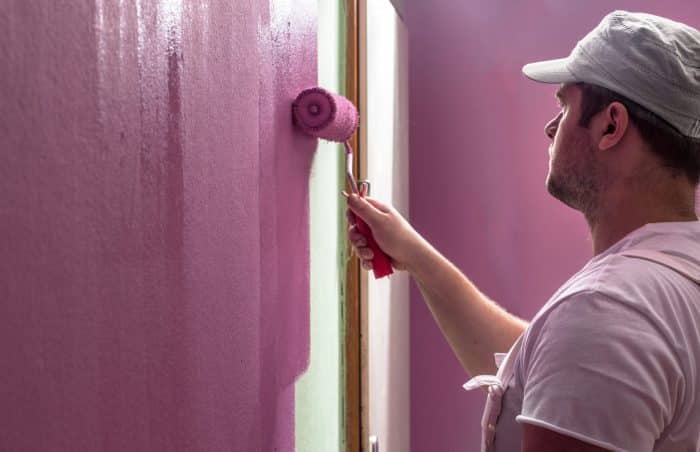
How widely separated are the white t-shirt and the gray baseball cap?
0.21 meters

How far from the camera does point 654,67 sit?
0.91 m

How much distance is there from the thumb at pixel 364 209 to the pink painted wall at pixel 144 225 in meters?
0.24

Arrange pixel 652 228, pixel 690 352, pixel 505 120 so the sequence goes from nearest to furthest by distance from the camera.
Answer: pixel 690 352
pixel 652 228
pixel 505 120

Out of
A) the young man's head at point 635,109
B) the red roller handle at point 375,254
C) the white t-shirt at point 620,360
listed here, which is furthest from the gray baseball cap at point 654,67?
the red roller handle at point 375,254

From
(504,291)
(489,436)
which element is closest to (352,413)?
(489,436)

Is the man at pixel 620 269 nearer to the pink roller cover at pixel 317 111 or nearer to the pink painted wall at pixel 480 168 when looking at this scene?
the pink roller cover at pixel 317 111

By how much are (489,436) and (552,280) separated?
117 cm

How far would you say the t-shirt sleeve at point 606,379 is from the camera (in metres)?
0.72

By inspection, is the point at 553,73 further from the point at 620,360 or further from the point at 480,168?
the point at 480,168

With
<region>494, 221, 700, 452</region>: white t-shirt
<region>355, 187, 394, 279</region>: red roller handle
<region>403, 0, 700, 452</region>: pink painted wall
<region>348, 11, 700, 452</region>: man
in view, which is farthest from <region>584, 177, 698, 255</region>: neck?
<region>403, 0, 700, 452</region>: pink painted wall

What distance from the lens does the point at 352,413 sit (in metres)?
1.32

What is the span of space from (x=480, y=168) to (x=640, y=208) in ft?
3.60

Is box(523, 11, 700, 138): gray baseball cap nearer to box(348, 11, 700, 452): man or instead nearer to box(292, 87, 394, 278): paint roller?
box(348, 11, 700, 452): man

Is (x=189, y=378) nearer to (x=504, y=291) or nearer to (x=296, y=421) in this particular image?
(x=296, y=421)
